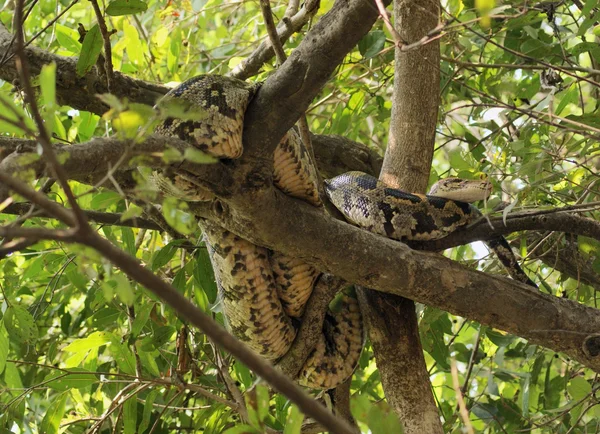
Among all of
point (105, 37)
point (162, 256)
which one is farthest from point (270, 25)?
point (162, 256)

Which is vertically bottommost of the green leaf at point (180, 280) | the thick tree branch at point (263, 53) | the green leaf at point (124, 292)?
the green leaf at point (124, 292)

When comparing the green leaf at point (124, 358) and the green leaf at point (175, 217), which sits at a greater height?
the green leaf at point (124, 358)

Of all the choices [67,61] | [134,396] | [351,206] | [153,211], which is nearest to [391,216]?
[351,206]

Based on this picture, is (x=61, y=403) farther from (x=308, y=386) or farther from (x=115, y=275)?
(x=115, y=275)

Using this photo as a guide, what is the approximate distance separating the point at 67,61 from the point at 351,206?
1611 millimetres

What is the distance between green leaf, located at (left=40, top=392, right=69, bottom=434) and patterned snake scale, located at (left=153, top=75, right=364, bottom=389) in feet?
2.95

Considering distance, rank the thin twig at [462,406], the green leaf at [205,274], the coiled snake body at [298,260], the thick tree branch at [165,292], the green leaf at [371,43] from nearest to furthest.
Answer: the thick tree branch at [165,292] → the thin twig at [462,406] → the coiled snake body at [298,260] → the green leaf at [371,43] → the green leaf at [205,274]

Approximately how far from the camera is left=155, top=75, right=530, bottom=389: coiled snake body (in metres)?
3.40

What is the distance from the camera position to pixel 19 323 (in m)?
3.47

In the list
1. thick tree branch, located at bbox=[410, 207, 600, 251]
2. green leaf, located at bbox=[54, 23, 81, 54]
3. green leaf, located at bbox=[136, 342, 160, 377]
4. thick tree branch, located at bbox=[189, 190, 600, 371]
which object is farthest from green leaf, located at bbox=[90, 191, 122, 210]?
green leaf, located at bbox=[54, 23, 81, 54]

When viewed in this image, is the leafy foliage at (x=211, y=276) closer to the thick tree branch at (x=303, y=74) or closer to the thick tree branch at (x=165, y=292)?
the thick tree branch at (x=303, y=74)

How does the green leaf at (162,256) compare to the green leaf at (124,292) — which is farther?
the green leaf at (162,256)

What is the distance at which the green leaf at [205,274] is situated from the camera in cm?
420

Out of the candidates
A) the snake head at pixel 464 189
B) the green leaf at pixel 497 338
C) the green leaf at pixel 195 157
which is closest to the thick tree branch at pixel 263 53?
the snake head at pixel 464 189
